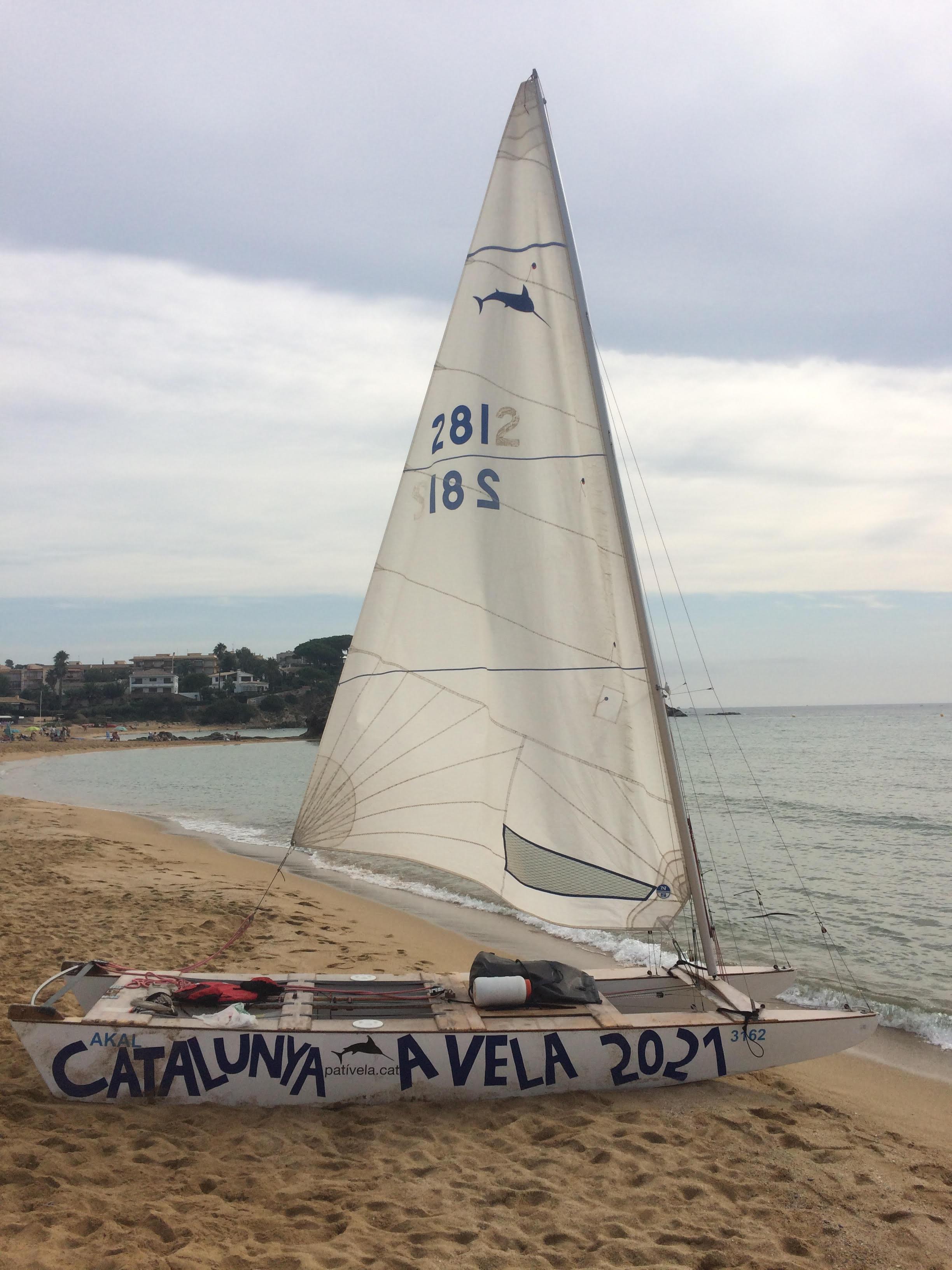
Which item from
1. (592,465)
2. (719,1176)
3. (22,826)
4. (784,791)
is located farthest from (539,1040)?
(784,791)

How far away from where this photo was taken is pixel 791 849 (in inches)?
717

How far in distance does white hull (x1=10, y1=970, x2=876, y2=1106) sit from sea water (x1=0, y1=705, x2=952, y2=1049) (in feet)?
12.0

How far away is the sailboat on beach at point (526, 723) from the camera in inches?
200

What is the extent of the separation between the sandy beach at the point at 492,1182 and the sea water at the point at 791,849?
3.70m

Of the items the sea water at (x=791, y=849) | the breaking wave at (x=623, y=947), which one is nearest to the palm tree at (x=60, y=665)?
the sea water at (x=791, y=849)

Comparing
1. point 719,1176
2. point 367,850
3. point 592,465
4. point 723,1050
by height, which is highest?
point 592,465

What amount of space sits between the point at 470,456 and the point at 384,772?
7.65ft

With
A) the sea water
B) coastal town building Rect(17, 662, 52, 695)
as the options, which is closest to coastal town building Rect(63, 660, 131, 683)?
coastal town building Rect(17, 662, 52, 695)

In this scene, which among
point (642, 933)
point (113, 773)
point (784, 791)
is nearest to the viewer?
point (642, 933)

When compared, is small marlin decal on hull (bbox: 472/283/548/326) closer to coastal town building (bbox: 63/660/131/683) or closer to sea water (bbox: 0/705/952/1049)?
sea water (bbox: 0/705/952/1049)

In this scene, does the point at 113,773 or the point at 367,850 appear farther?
the point at 113,773

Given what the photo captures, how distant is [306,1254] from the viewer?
11.4ft

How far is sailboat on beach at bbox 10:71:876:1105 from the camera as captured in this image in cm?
507

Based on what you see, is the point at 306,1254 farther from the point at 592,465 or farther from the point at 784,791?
the point at 784,791
